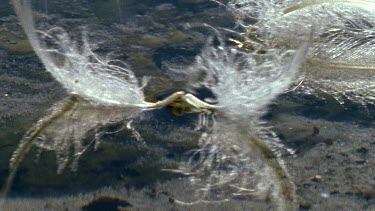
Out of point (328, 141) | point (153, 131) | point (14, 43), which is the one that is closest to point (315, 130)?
point (328, 141)

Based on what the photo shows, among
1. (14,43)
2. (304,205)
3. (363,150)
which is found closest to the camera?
(304,205)

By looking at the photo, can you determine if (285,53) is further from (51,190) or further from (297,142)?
(51,190)

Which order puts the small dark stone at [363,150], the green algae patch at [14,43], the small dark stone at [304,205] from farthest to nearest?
the green algae patch at [14,43]
the small dark stone at [363,150]
the small dark stone at [304,205]

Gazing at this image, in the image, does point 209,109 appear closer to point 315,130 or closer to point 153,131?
point 153,131

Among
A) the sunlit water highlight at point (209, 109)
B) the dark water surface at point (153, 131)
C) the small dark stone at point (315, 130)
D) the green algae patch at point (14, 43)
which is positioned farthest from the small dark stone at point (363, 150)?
the green algae patch at point (14, 43)

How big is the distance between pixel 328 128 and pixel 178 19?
714 mm

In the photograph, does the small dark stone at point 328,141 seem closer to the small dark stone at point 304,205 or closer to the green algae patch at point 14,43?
the small dark stone at point 304,205

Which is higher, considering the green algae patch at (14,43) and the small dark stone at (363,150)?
the green algae patch at (14,43)

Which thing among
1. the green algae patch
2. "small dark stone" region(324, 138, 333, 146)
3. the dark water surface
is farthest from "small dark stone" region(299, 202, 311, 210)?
the green algae patch

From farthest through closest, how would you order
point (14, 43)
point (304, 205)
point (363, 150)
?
point (14, 43) < point (363, 150) < point (304, 205)

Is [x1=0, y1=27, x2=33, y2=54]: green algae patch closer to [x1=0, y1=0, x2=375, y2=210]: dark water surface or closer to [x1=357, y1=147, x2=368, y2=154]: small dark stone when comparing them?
[x1=0, y1=0, x2=375, y2=210]: dark water surface

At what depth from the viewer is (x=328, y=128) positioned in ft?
6.82

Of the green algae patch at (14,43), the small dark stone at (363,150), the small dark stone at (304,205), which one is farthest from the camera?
the green algae patch at (14,43)

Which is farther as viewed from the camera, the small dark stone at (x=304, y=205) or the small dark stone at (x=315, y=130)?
the small dark stone at (x=315, y=130)
